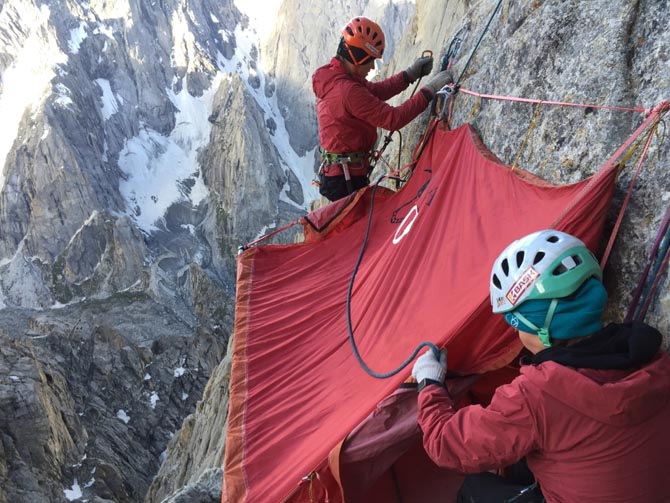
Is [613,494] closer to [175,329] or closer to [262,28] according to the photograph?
[175,329]

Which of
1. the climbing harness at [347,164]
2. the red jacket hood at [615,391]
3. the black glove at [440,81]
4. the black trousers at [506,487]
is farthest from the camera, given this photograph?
the climbing harness at [347,164]

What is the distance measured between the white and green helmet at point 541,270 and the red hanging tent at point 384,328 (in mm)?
483

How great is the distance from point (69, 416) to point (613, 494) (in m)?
42.2

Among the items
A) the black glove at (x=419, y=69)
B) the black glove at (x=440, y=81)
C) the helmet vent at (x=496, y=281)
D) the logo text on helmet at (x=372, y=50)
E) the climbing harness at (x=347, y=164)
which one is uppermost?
the logo text on helmet at (x=372, y=50)

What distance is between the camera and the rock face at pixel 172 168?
3984 mm

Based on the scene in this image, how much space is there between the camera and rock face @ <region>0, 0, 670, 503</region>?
3984mm

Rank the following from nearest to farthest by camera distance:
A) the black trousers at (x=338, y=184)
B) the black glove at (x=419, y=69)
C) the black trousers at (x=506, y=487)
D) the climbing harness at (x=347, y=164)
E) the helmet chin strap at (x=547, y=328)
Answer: the helmet chin strap at (x=547, y=328) < the black trousers at (x=506, y=487) < the black glove at (x=419, y=69) < the climbing harness at (x=347, y=164) < the black trousers at (x=338, y=184)

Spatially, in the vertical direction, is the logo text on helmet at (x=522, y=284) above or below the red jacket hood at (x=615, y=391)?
above

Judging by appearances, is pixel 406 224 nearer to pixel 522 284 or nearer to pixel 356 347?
pixel 356 347

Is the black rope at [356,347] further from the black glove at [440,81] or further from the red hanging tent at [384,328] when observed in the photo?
the black glove at [440,81]

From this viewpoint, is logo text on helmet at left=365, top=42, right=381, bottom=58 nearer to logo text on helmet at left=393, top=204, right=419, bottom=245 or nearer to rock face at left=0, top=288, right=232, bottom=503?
logo text on helmet at left=393, top=204, right=419, bottom=245

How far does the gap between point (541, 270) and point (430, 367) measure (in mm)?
975

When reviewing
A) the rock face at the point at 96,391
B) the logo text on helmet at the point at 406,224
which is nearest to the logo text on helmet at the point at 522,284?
the logo text on helmet at the point at 406,224

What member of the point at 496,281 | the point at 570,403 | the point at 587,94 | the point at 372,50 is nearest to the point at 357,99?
the point at 372,50
